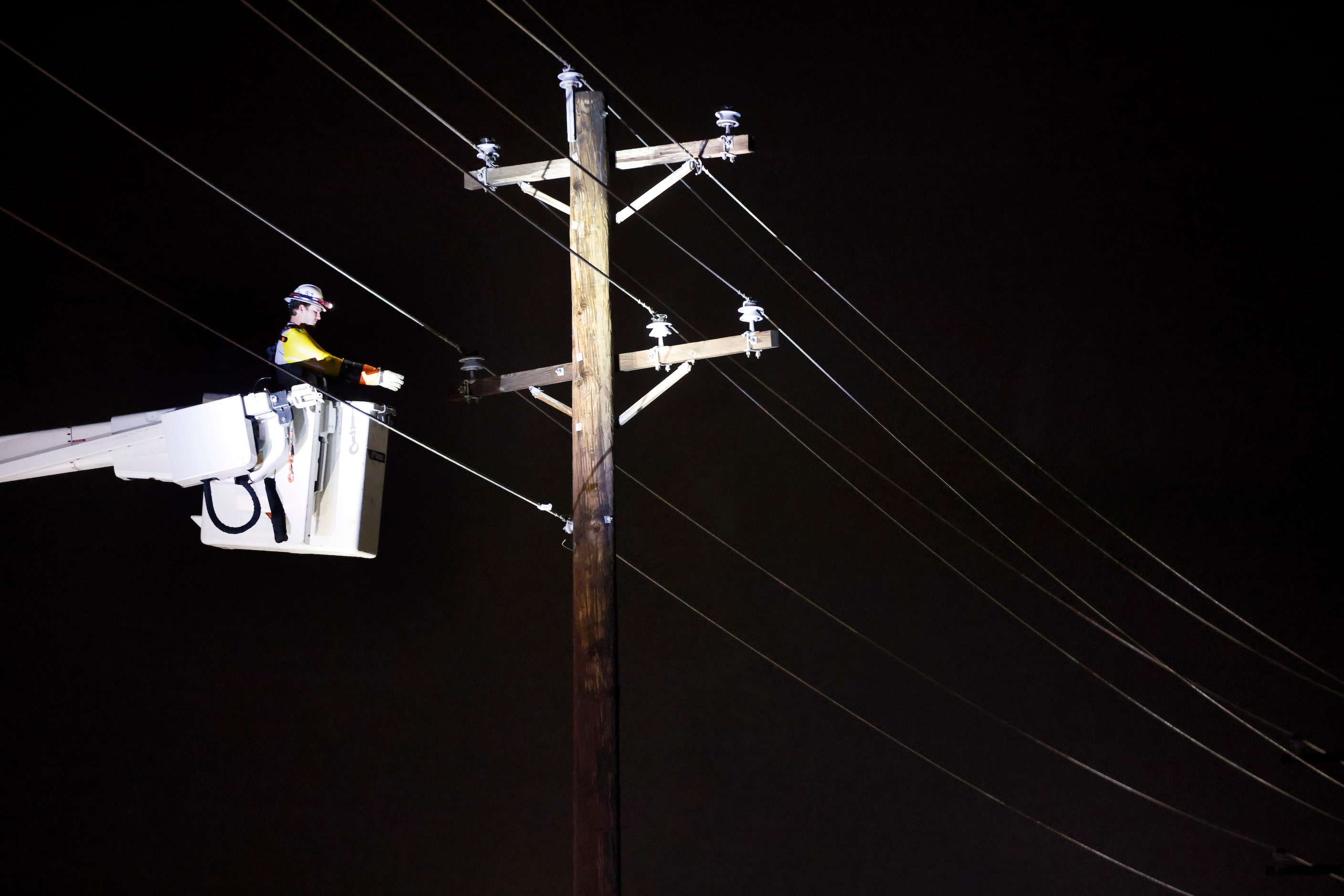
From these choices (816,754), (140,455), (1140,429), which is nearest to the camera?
(140,455)

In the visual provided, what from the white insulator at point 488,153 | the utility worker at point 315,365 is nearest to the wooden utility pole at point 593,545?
the white insulator at point 488,153

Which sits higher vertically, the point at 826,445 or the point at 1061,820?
the point at 826,445

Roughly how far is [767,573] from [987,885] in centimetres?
309

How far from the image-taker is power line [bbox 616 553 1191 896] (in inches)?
357

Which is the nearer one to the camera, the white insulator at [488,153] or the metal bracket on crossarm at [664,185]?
the metal bracket on crossarm at [664,185]

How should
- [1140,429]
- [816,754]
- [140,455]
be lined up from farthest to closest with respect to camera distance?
1. [1140,429]
2. [816,754]
3. [140,455]

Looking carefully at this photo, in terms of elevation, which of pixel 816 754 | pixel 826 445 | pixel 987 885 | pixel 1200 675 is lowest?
pixel 987 885

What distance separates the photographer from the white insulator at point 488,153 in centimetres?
619

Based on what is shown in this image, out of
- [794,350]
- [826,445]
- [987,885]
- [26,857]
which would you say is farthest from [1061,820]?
[26,857]

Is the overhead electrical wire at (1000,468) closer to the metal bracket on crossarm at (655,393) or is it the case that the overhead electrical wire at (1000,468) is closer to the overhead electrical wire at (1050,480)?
the overhead electrical wire at (1050,480)

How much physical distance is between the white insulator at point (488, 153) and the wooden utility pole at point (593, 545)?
1.88 feet

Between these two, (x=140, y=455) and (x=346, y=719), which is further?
(x=346, y=719)

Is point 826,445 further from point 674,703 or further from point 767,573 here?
point 674,703

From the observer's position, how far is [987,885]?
29.8ft
